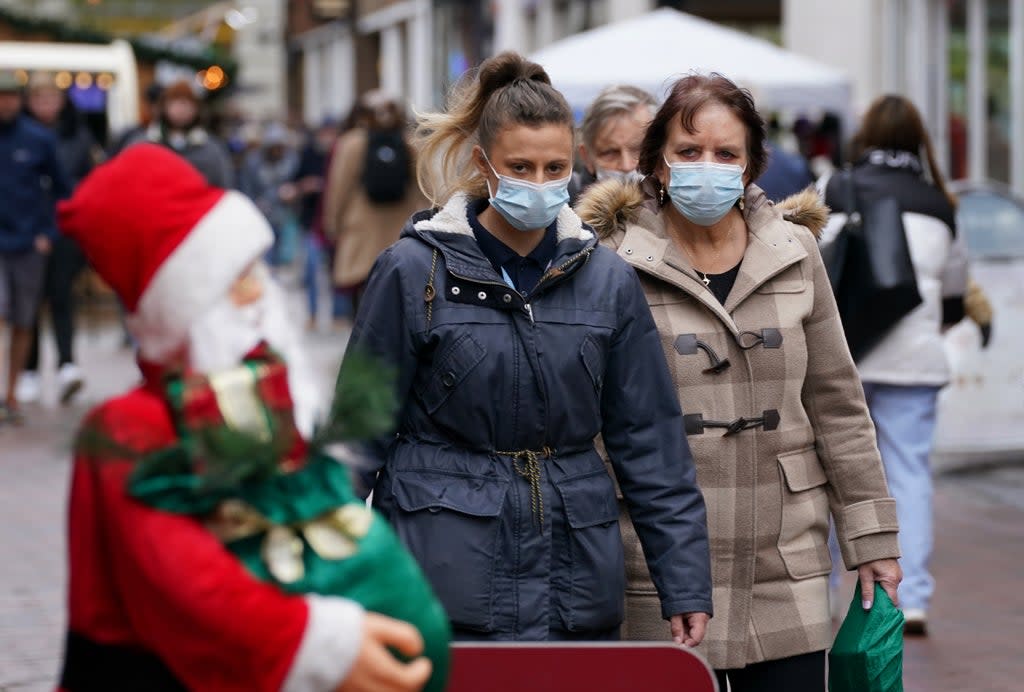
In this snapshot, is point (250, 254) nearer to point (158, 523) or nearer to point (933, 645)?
point (158, 523)

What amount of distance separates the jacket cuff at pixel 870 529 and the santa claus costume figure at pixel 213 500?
69.9 inches

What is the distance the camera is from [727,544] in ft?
13.1

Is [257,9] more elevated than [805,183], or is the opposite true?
[257,9]

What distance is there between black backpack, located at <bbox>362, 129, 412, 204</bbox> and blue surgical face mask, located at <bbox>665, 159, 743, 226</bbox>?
1046 cm

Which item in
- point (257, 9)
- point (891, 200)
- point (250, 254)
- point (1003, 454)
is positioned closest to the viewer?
point (250, 254)

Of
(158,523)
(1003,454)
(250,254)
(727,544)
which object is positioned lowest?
(1003,454)

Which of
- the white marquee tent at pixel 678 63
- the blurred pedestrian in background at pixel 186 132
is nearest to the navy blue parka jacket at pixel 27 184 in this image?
the blurred pedestrian in background at pixel 186 132

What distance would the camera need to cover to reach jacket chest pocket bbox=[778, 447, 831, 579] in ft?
13.1

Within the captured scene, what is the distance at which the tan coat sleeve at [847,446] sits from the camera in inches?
161

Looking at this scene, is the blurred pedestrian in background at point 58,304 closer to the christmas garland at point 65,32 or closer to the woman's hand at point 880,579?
the woman's hand at point 880,579

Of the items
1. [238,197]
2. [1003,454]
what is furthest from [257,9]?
[238,197]

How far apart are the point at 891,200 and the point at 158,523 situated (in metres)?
4.52

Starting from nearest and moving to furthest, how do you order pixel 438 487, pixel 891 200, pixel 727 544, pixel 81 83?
pixel 438 487 < pixel 727 544 < pixel 891 200 < pixel 81 83

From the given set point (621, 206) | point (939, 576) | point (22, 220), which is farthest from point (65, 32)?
point (621, 206)
